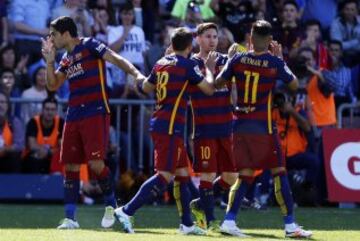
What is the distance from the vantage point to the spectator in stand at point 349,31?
20.0 meters

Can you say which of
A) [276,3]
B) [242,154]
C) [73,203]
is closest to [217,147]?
[242,154]

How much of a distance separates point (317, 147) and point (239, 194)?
5.11 metres

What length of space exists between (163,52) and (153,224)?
17.3 feet

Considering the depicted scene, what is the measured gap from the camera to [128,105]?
17703 millimetres

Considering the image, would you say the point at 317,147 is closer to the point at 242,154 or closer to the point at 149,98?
the point at 149,98

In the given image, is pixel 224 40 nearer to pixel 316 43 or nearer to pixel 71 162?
pixel 316 43

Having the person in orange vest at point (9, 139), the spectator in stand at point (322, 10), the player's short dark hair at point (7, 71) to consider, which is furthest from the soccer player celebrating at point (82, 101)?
the spectator in stand at point (322, 10)

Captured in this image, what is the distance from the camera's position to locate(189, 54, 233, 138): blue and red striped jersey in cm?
1323

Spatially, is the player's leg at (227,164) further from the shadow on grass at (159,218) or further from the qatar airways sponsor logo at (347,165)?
the qatar airways sponsor logo at (347,165)

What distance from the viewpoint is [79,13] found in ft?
61.9

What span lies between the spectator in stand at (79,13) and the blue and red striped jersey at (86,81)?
5709 mm

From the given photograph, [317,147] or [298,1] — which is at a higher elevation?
[298,1]

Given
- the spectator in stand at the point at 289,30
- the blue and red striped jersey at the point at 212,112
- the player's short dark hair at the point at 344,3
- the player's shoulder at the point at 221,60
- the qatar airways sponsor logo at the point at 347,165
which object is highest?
the player's short dark hair at the point at 344,3

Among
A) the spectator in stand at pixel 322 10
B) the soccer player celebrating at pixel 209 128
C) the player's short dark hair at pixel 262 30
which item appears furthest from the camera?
the spectator in stand at pixel 322 10
